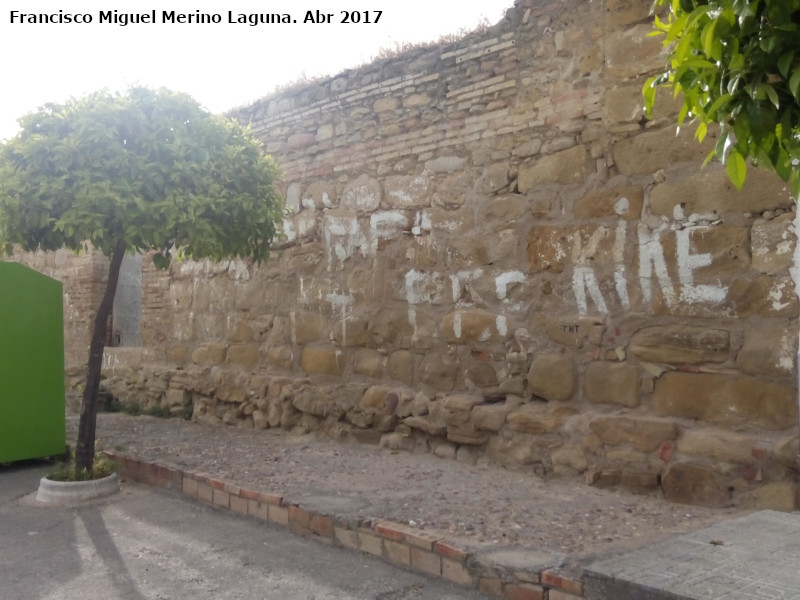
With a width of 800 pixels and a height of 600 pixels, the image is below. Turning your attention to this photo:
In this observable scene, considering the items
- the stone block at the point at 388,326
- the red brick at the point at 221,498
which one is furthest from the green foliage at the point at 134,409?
the red brick at the point at 221,498

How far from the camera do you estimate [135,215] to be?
5.02 m

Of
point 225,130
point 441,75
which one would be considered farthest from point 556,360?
point 225,130

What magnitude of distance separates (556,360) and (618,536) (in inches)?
59.6

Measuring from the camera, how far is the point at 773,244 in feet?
13.9

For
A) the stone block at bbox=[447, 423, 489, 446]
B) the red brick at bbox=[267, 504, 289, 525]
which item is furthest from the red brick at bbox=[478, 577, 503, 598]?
the stone block at bbox=[447, 423, 489, 446]

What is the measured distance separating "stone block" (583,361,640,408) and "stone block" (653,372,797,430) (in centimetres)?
16

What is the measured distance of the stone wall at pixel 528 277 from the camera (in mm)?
4363

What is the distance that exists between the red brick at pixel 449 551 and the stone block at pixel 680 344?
Answer: 1.82m

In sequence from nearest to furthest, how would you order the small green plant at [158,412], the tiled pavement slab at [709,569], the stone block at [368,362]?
1. the tiled pavement slab at [709,569]
2. the stone block at [368,362]
3. the small green plant at [158,412]

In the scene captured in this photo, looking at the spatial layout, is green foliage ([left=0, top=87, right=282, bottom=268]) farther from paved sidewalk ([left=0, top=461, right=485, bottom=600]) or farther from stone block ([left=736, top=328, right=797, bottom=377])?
stone block ([left=736, top=328, right=797, bottom=377])

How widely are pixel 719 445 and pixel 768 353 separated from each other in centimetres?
58

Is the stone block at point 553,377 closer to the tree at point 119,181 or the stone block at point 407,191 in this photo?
the stone block at point 407,191

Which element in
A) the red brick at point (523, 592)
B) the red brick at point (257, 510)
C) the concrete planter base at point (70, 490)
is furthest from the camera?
the concrete planter base at point (70, 490)

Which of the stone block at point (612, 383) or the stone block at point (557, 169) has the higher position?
the stone block at point (557, 169)
